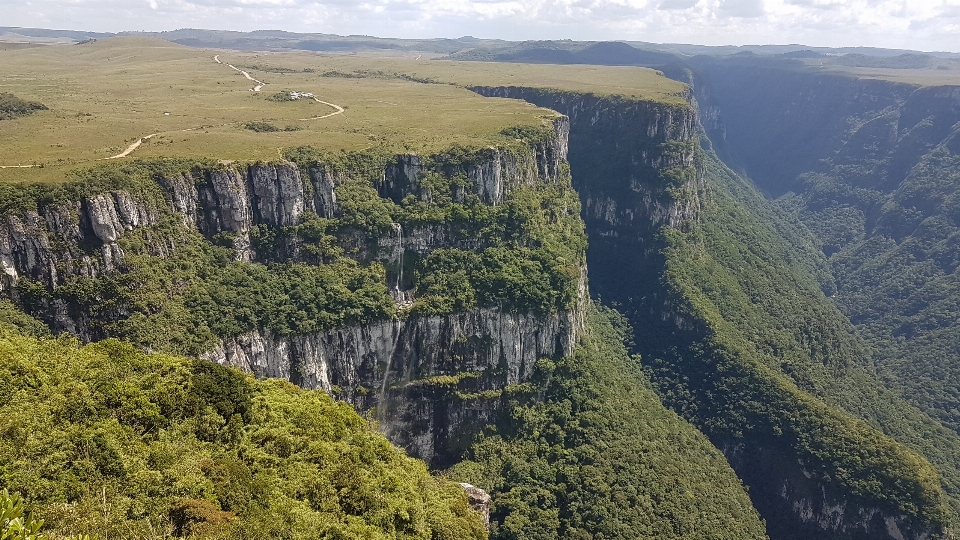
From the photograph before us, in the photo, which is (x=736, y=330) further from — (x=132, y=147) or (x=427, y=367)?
(x=132, y=147)

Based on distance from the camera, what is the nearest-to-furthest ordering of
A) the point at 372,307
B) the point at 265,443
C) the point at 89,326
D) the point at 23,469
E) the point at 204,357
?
the point at 23,469 < the point at 265,443 < the point at 89,326 < the point at 204,357 < the point at 372,307

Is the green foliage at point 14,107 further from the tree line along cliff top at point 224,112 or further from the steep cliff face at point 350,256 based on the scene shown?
the steep cliff face at point 350,256

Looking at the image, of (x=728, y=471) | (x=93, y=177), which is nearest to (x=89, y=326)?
(x=93, y=177)

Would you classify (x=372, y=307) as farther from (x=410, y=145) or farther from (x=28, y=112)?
(x=28, y=112)

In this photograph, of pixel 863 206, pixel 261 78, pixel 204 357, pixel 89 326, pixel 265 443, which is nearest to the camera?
pixel 265 443

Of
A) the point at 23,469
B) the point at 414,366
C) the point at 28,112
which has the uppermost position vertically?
the point at 28,112

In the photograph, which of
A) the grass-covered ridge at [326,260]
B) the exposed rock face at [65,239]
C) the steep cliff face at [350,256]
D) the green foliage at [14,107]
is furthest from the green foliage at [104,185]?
the green foliage at [14,107]

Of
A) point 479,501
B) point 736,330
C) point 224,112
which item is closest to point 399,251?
point 479,501

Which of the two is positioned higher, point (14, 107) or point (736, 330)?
point (14, 107)
